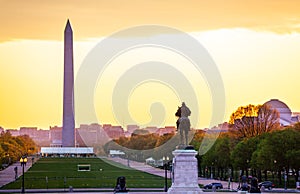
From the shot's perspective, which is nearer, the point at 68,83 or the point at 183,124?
the point at 183,124

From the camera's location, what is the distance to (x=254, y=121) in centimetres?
12444

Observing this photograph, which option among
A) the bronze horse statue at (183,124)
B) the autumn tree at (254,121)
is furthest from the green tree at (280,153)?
the bronze horse statue at (183,124)

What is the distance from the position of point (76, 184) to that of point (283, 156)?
66.5 feet

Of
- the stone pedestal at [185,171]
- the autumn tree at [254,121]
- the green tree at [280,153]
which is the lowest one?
the stone pedestal at [185,171]

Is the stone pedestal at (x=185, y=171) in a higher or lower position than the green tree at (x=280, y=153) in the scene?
lower

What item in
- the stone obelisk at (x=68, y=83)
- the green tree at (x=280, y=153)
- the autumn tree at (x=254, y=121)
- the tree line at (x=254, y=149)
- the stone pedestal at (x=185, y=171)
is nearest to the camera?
the stone pedestal at (x=185, y=171)

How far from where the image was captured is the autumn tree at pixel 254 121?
12031 centimetres

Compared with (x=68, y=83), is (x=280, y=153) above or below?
below

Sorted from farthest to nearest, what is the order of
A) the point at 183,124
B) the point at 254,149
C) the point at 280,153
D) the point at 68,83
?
the point at 68,83 → the point at 254,149 → the point at 280,153 → the point at 183,124

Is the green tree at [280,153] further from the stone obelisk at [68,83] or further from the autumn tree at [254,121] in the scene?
the stone obelisk at [68,83]

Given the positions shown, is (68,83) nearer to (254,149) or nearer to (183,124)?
(254,149)

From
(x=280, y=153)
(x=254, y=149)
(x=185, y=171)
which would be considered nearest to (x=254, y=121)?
(x=254, y=149)

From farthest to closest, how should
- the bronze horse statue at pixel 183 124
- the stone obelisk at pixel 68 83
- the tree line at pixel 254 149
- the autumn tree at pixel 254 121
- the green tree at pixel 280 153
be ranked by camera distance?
the stone obelisk at pixel 68 83 → the autumn tree at pixel 254 121 → the tree line at pixel 254 149 → the green tree at pixel 280 153 → the bronze horse statue at pixel 183 124

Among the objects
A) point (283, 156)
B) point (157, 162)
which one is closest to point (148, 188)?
point (283, 156)
